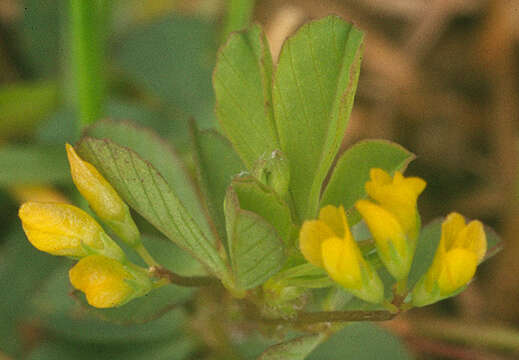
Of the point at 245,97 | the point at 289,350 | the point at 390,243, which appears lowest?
the point at 289,350

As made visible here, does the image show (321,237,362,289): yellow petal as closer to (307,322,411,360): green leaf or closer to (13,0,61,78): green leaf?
(307,322,411,360): green leaf

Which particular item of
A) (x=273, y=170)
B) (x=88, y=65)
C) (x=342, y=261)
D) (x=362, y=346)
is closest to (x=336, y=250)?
(x=342, y=261)

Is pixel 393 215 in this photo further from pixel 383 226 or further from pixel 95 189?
pixel 95 189

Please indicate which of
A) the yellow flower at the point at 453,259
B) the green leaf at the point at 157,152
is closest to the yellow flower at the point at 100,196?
the green leaf at the point at 157,152

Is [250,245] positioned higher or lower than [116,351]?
higher

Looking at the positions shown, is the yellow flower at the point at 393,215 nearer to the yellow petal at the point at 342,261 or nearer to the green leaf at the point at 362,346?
the yellow petal at the point at 342,261

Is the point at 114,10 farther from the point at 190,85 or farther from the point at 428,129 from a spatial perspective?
the point at 428,129

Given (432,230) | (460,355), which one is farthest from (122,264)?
(460,355)
